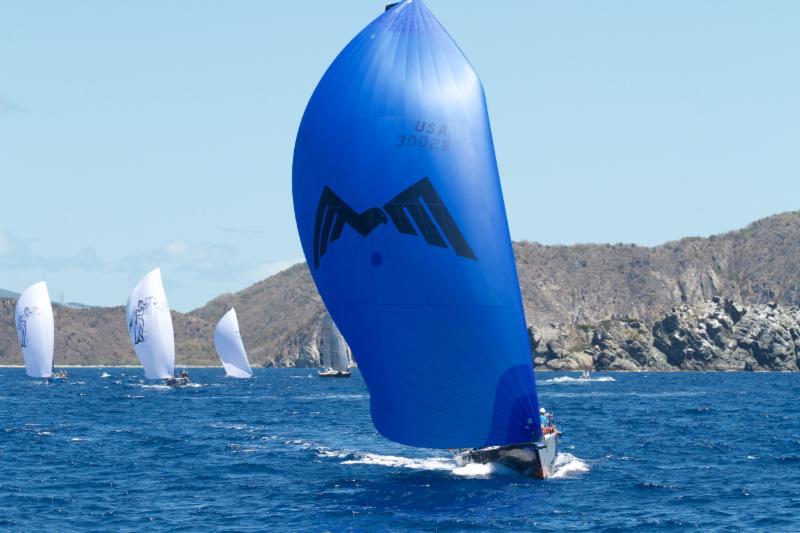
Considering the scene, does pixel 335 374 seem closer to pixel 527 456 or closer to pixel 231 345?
pixel 231 345

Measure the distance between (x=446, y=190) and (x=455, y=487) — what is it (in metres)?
10.2

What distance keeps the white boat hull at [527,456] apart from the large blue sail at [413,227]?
10.8 ft

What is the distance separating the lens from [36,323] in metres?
115

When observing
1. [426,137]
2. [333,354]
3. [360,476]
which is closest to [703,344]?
[333,354]

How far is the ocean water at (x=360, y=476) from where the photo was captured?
34625 millimetres

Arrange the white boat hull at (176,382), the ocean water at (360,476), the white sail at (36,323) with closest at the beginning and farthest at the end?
1. the ocean water at (360,476)
2. the white boat hull at (176,382)
3. the white sail at (36,323)

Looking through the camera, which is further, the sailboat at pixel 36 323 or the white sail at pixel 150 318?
the sailboat at pixel 36 323

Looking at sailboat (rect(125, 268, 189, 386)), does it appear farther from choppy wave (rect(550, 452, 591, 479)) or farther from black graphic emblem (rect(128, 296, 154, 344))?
choppy wave (rect(550, 452, 591, 479))

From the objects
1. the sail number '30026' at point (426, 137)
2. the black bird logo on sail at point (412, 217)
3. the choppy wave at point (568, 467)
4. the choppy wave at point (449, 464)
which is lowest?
the choppy wave at point (568, 467)

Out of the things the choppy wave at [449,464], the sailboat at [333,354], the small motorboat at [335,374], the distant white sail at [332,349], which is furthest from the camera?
the small motorboat at [335,374]

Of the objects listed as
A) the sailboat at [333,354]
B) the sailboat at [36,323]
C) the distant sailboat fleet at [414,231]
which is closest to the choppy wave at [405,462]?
the distant sailboat fleet at [414,231]

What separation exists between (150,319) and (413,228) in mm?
71687

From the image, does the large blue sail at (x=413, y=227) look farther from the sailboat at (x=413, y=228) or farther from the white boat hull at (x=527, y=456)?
the white boat hull at (x=527, y=456)

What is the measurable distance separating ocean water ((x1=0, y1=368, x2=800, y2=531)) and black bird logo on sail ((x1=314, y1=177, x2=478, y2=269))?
313 inches
